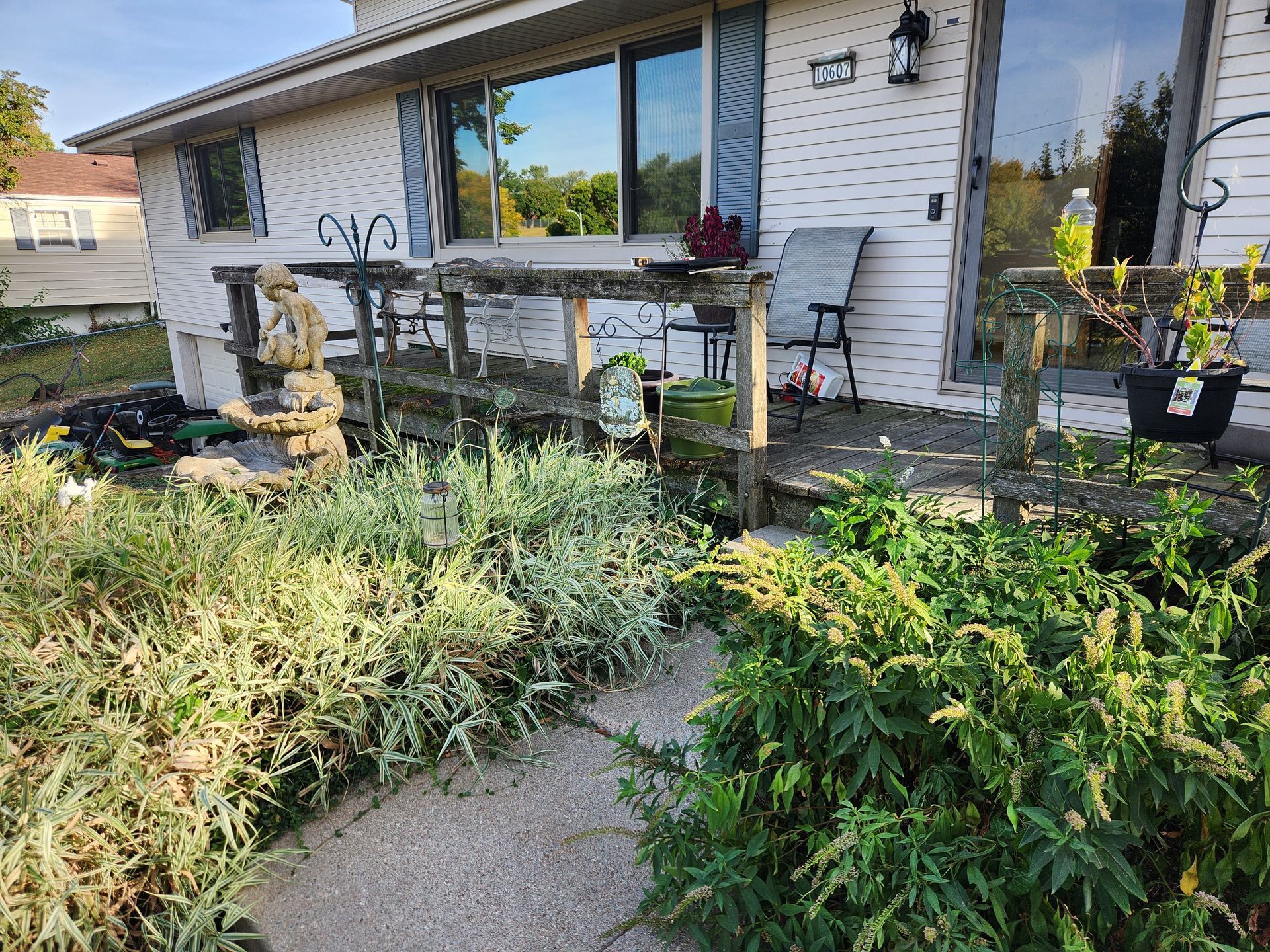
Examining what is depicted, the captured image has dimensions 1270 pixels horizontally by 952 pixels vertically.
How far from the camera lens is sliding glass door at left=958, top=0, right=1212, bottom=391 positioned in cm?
360

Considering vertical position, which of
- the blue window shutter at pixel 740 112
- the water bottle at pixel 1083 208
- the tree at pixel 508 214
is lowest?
the water bottle at pixel 1083 208

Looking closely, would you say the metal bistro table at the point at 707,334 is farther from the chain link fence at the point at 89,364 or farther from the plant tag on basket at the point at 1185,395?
the chain link fence at the point at 89,364

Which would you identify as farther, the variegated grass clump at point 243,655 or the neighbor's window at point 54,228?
the neighbor's window at point 54,228

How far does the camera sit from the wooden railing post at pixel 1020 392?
251 cm

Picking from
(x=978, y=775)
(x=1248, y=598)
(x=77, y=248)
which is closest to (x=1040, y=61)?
(x=1248, y=598)

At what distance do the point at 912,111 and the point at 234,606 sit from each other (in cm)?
403

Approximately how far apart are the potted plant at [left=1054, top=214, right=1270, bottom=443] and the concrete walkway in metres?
1.36

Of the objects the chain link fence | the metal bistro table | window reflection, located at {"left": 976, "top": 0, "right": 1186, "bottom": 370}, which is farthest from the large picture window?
the chain link fence

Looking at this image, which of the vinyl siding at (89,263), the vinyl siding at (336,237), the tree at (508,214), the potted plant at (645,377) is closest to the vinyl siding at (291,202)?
the vinyl siding at (336,237)

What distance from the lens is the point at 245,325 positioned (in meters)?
6.80

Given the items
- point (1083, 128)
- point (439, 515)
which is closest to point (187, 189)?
point (439, 515)

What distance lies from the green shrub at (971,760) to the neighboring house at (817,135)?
8.66ft

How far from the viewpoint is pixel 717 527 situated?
3938 mm

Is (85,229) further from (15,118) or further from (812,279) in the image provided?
(812,279)
